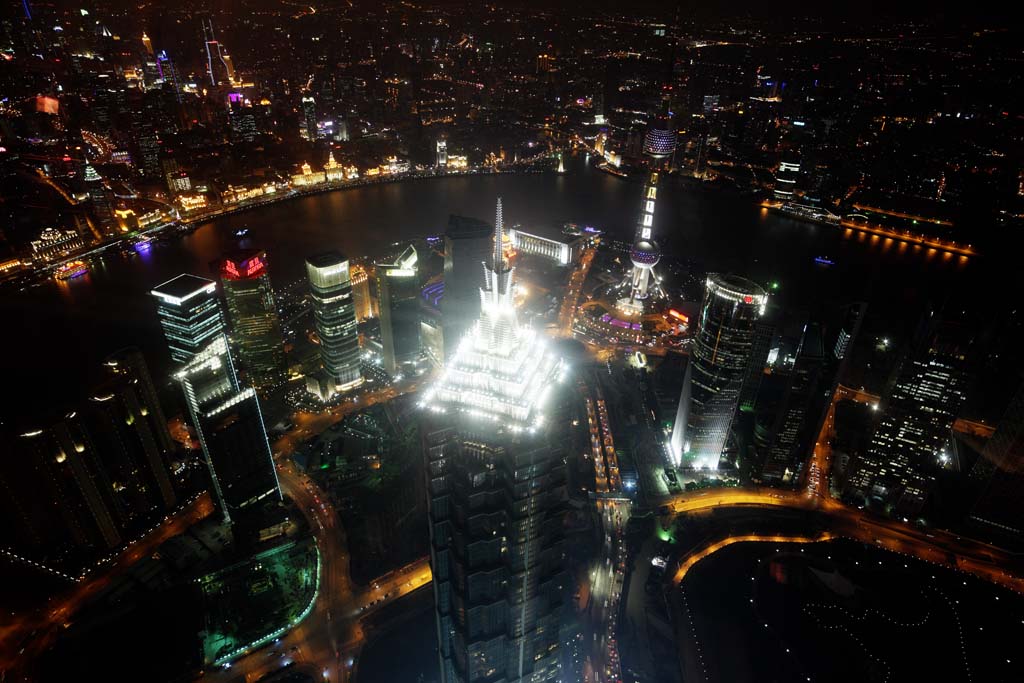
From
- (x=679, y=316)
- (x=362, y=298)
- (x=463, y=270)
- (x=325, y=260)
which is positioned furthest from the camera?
(x=679, y=316)

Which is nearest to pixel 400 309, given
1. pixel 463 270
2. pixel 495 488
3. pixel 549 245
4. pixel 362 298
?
pixel 463 270

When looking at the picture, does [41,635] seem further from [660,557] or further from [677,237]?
[677,237]

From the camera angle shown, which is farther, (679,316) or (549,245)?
(549,245)

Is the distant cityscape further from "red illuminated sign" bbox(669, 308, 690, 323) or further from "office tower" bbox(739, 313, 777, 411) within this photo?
"red illuminated sign" bbox(669, 308, 690, 323)

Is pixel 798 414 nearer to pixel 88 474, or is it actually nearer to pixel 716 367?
pixel 716 367

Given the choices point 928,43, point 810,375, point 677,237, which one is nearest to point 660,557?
point 810,375

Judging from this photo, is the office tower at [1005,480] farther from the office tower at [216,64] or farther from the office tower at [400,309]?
the office tower at [216,64]

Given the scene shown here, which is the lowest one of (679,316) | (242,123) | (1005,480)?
(679,316)

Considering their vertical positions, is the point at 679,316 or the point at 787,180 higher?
the point at 787,180
